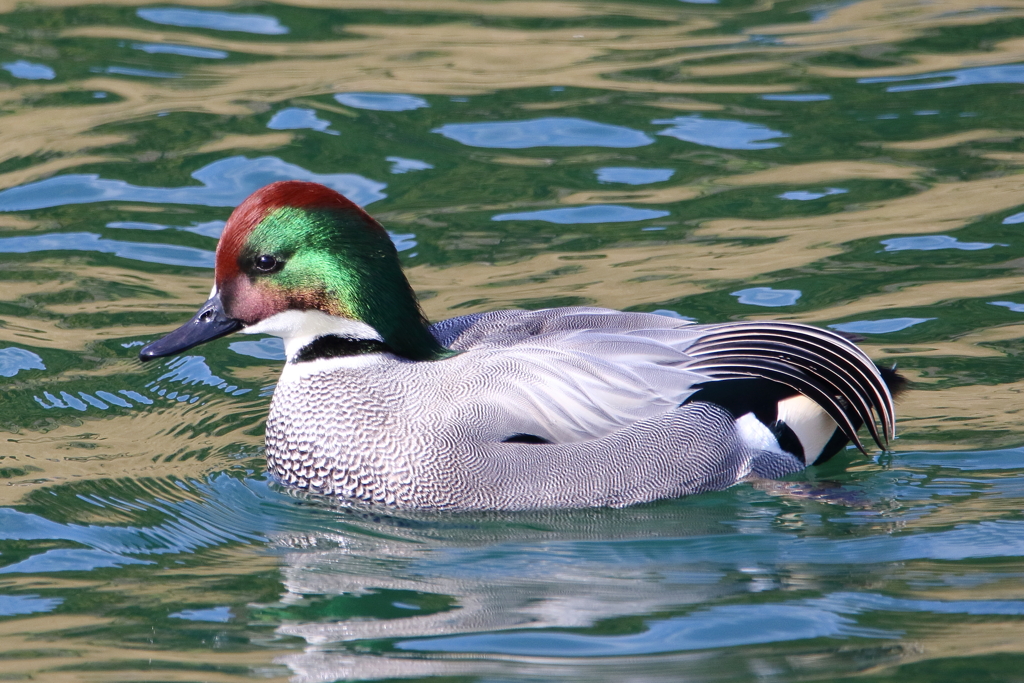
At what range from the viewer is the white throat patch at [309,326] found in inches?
237

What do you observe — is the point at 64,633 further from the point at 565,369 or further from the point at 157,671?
the point at 565,369

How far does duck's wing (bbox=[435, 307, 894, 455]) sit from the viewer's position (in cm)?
587

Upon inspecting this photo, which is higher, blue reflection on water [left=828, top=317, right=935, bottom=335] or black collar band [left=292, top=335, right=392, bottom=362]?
black collar band [left=292, top=335, right=392, bottom=362]

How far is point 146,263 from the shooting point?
334 inches

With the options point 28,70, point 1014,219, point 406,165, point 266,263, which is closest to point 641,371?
point 266,263

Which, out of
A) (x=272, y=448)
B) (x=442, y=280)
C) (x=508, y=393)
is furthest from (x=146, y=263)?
(x=508, y=393)

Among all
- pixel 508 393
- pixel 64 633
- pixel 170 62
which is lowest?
pixel 64 633

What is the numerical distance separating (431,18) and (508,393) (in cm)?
646

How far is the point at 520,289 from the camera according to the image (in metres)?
7.98

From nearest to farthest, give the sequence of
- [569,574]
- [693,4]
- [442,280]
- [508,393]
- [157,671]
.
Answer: [157,671], [569,574], [508,393], [442,280], [693,4]

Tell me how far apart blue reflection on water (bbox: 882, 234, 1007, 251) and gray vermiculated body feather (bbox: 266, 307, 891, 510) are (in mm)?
2301

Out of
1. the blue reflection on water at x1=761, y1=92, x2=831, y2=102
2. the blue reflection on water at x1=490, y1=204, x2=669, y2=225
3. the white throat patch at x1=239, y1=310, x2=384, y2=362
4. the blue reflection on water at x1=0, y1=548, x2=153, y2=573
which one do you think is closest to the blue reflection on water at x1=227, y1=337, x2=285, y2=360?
the white throat patch at x1=239, y1=310, x2=384, y2=362

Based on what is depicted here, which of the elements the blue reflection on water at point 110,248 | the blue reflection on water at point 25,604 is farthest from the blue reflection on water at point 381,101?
the blue reflection on water at point 25,604

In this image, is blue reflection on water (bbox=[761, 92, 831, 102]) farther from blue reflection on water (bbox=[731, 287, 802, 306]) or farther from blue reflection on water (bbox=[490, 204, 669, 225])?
blue reflection on water (bbox=[731, 287, 802, 306])
